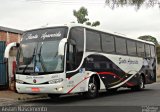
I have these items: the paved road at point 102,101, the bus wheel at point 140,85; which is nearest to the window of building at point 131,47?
the bus wheel at point 140,85

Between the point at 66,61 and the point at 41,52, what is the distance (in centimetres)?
114

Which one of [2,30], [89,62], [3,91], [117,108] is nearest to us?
[117,108]

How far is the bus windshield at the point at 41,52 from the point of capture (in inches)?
637

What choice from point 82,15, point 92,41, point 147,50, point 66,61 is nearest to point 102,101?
point 66,61

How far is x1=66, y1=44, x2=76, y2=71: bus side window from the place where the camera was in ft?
53.9

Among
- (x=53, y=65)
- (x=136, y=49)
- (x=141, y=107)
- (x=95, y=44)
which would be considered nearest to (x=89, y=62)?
(x=95, y=44)

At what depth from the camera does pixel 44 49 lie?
16.6 metres

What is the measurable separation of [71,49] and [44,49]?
1.12m

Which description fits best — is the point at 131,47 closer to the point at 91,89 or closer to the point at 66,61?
the point at 91,89

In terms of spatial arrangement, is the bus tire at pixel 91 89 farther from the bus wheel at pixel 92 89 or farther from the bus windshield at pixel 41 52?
the bus windshield at pixel 41 52

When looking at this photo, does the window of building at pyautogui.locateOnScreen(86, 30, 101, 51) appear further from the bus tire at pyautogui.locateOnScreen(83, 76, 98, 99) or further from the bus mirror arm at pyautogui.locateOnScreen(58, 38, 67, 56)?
the bus mirror arm at pyautogui.locateOnScreen(58, 38, 67, 56)

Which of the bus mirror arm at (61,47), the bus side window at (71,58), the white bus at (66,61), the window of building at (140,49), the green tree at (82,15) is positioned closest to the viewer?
the bus mirror arm at (61,47)

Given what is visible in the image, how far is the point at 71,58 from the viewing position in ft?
54.7

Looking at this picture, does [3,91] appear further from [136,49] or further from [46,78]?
[136,49]
